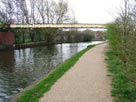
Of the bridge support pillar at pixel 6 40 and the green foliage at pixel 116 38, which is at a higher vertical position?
the green foliage at pixel 116 38

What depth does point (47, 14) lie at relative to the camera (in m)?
74.2

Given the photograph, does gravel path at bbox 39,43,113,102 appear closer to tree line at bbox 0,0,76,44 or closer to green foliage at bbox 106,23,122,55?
green foliage at bbox 106,23,122,55

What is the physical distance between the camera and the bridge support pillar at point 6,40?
181 ft

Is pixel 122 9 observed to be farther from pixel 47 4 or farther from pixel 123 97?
pixel 47 4

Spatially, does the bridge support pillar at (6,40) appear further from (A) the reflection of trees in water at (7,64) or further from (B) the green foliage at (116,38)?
(B) the green foliage at (116,38)

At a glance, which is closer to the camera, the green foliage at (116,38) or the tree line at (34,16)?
the green foliage at (116,38)

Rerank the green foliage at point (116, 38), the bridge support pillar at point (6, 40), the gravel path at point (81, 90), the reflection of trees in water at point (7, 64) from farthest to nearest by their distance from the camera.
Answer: the bridge support pillar at point (6, 40) < the reflection of trees in water at point (7, 64) < the green foliage at point (116, 38) < the gravel path at point (81, 90)

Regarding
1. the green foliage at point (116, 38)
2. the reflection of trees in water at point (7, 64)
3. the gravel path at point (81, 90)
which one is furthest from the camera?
the reflection of trees in water at point (7, 64)

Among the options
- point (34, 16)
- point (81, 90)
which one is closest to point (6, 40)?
point (34, 16)

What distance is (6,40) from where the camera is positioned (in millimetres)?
56438

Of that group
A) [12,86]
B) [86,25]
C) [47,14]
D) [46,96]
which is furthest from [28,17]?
[46,96]

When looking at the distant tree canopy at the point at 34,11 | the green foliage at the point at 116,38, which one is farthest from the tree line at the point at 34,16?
the green foliage at the point at 116,38

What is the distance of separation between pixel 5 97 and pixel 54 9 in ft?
212

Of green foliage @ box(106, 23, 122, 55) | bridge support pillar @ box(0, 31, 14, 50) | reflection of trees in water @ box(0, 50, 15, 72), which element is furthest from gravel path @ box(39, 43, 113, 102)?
bridge support pillar @ box(0, 31, 14, 50)
